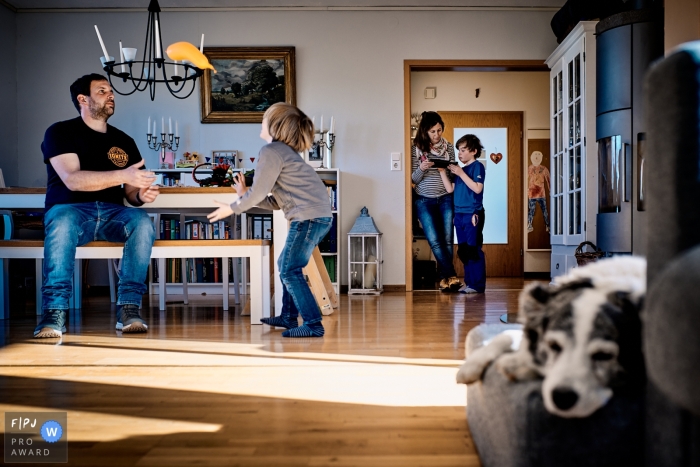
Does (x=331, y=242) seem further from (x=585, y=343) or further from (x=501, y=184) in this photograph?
(x=585, y=343)

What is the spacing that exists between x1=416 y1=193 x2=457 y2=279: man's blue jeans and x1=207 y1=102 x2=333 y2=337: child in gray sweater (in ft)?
8.20

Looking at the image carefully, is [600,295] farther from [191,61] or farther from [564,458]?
[191,61]

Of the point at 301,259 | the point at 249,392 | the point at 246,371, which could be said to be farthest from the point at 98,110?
the point at 249,392

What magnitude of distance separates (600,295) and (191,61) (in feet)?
9.61

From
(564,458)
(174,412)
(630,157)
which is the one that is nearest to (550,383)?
(564,458)

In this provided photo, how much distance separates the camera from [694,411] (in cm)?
63

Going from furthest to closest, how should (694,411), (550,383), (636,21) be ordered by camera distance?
(636,21), (550,383), (694,411)

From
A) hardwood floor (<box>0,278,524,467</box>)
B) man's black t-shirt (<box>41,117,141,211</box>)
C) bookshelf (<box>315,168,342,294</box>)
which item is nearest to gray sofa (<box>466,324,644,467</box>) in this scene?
hardwood floor (<box>0,278,524,467</box>)

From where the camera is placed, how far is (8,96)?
17.4 ft

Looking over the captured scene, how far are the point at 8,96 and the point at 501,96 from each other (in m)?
5.01

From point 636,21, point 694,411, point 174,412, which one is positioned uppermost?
point 636,21

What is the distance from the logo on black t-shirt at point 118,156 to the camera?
3.13 m

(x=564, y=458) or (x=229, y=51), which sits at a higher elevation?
(x=229, y=51)
